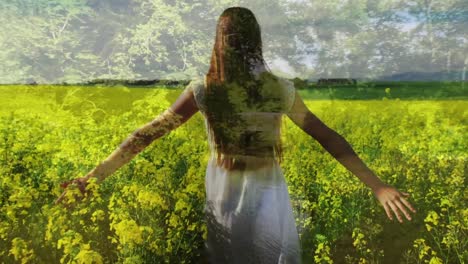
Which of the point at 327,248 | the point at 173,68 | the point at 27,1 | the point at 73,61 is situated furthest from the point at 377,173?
the point at 27,1

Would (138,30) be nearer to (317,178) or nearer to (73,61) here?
(73,61)

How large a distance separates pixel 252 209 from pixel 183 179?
1.53 ft

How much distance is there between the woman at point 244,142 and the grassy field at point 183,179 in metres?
0.07

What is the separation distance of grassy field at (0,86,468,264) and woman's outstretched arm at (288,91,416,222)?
63 millimetres

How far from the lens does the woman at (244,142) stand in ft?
13.0

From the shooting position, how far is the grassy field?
4121mm

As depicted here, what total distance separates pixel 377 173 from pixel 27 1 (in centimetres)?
245

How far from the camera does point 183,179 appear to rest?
414 centimetres

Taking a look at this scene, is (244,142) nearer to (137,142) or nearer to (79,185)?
(137,142)
